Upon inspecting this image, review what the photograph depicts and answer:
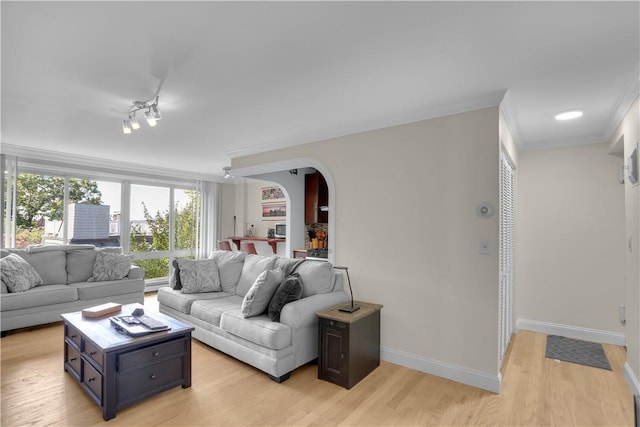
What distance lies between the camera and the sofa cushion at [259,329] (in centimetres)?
277

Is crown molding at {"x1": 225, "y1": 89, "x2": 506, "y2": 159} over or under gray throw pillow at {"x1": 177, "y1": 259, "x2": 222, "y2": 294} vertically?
over

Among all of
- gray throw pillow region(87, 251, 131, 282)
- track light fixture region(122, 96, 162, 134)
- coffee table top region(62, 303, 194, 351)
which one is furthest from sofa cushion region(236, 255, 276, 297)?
gray throw pillow region(87, 251, 131, 282)

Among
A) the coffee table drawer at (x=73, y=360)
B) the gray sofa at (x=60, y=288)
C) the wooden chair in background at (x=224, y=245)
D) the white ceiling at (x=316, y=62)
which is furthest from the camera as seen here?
the wooden chair in background at (x=224, y=245)

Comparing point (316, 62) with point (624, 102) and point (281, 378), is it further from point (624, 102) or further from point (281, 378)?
point (624, 102)

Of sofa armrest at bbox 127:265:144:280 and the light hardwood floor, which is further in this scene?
sofa armrest at bbox 127:265:144:280

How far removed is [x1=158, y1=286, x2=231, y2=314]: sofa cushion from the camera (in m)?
3.80

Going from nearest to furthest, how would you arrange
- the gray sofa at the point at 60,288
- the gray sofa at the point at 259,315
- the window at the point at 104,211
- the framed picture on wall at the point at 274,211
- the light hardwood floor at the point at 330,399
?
the light hardwood floor at the point at 330,399
the gray sofa at the point at 259,315
the gray sofa at the point at 60,288
the window at the point at 104,211
the framed picture on wall at the point at 274,211

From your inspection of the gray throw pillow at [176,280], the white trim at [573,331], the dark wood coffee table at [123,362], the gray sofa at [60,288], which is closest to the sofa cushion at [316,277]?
the dark wood coffee table at [123,362]

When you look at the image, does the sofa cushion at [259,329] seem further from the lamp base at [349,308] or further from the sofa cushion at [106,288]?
the sofa cushion at [106,288]

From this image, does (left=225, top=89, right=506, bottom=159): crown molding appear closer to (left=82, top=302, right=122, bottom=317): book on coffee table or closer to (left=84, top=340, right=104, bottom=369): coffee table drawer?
(left=82, top=302, right=122, bottom=317): book on coffee table

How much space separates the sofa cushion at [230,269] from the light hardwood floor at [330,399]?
109cm

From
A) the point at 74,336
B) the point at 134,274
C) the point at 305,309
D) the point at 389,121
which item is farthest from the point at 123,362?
the point at 134,274

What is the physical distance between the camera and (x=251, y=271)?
410 cm

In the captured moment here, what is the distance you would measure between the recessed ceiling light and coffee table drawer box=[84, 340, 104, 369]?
14.3 ft
